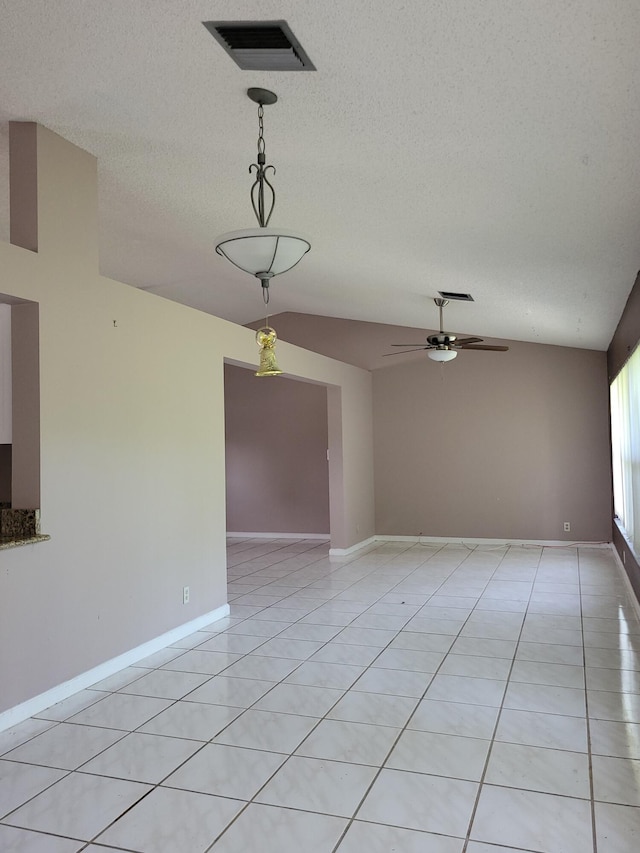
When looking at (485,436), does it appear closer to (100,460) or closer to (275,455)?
(275,455)

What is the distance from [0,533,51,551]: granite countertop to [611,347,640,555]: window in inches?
154

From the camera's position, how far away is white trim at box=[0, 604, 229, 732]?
123 inches

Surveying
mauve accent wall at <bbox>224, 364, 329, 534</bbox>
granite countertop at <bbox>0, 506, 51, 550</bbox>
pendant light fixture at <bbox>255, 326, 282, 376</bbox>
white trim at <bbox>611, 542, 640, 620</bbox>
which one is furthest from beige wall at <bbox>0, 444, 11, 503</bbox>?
white trim at <bbox>611, 542, 640, 620</bbox>

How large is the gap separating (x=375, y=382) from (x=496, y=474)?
79.8 inches

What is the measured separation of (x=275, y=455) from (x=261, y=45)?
732 cm

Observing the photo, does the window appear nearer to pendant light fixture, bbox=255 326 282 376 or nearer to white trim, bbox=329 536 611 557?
white trim, bbox=329 536 611 557

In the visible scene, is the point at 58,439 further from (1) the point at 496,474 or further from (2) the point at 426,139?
(1) the point at 496,474

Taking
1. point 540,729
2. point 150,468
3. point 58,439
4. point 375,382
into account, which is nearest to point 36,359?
point 58,439

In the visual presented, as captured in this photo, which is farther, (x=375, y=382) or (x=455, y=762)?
(x=375, y=382)

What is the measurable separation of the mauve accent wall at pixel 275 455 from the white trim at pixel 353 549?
29.9 inches

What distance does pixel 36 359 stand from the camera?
11.0 ft

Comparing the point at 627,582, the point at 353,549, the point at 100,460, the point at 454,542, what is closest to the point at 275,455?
the point at 353,549

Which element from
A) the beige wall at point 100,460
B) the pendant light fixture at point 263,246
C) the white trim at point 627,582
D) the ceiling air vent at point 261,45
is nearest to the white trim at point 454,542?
the white trim at point 627,582

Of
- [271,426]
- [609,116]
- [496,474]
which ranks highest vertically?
[609,116]
